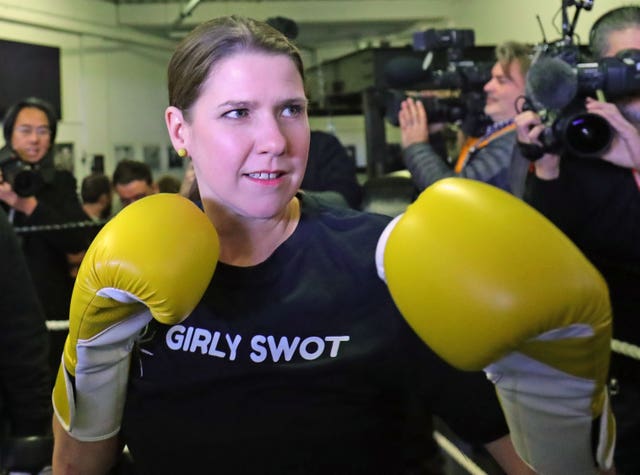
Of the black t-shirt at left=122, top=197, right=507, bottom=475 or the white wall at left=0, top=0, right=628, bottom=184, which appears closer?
the black t-shirt at left=122, top=197, right=507, bottom=475

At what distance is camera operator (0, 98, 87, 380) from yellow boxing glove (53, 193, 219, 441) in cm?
130

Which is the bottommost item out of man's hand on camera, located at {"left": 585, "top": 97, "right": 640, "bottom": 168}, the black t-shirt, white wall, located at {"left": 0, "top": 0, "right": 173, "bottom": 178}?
the black t-shirt

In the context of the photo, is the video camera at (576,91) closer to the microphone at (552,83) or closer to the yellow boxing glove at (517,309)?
the microphone at (552,83)

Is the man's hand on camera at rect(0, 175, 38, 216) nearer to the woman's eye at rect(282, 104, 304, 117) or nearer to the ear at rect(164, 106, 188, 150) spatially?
the ear at rect(164, 106, 188, 150)

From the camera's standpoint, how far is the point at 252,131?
3.01 ft

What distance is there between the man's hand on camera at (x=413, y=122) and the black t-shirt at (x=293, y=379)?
111cm

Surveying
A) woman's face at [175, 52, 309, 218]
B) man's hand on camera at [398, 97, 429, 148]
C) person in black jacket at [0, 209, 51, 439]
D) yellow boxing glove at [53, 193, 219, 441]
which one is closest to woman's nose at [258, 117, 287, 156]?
woman's face at [175, 52, 309, 218]

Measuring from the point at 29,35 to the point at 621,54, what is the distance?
16.8 feet

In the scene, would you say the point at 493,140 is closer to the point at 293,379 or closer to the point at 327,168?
the point at 327,168

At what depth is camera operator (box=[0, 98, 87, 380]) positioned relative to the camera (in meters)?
2.14

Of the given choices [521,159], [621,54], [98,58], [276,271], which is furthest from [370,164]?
[98,58]

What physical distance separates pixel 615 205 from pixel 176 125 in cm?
91

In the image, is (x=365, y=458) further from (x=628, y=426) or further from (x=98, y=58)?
(x=98, y=58)

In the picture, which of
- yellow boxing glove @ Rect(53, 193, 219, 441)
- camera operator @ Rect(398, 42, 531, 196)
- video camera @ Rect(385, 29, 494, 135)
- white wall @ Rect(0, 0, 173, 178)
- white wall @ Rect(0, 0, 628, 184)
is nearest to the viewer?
yellow boxing glove @ Rect(53, 193, 219, 441)
